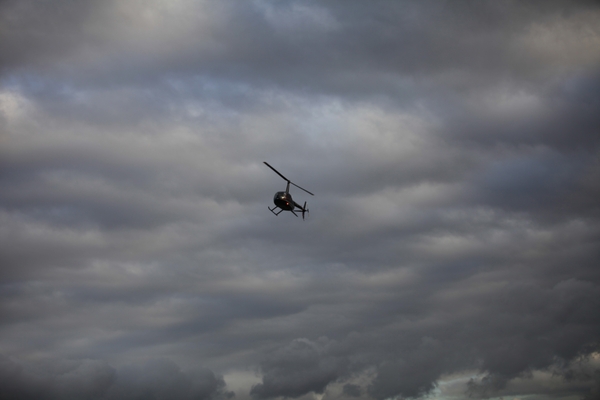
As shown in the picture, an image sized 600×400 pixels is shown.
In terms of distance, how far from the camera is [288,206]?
116188 mm
